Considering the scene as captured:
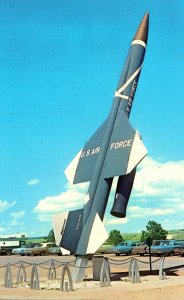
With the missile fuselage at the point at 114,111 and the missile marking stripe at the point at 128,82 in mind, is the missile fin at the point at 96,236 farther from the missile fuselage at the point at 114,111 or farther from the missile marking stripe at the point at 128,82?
the missile marking stripe at the point at 128,82

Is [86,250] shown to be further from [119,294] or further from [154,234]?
[154,234]

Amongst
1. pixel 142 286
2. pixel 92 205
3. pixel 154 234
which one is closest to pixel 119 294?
pixel 142 286

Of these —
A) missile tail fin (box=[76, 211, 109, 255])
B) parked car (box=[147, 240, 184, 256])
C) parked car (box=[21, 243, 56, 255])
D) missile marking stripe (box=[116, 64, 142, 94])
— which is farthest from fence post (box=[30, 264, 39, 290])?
parked car (box=[21, 243, 56, 255])

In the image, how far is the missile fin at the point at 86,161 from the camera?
19545mm

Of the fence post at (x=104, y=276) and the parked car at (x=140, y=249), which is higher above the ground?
the parked car at (x=140, y=249)

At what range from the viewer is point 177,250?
36.0m

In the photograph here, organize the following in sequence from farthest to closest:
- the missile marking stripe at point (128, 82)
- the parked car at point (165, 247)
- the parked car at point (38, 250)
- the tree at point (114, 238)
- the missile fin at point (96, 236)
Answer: the tree at point (114, 238) → the parked car at point (38, 250) → the parked car at point (165, 247) → the missile marking stripe at point (128, 82) → the missile fin at point (96, 236)

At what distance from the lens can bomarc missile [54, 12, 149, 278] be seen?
58.5 ft

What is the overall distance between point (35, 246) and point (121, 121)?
26162 mm

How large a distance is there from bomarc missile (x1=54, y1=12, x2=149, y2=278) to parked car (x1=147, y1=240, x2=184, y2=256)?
17.0 meters

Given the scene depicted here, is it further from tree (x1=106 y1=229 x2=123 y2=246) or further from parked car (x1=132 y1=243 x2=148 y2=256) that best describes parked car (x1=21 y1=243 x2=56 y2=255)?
tree (x1=106 y1=229 x2=123 y2=246)

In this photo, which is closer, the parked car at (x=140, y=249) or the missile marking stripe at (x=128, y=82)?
the missile marking stripe at (x=128, y=82)

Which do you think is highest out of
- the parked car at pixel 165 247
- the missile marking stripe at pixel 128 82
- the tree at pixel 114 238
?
the missile marking stripe at pixel 128 82

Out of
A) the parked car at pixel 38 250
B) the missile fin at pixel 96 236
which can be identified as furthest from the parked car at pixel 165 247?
the missile fin at pixel 96 236
